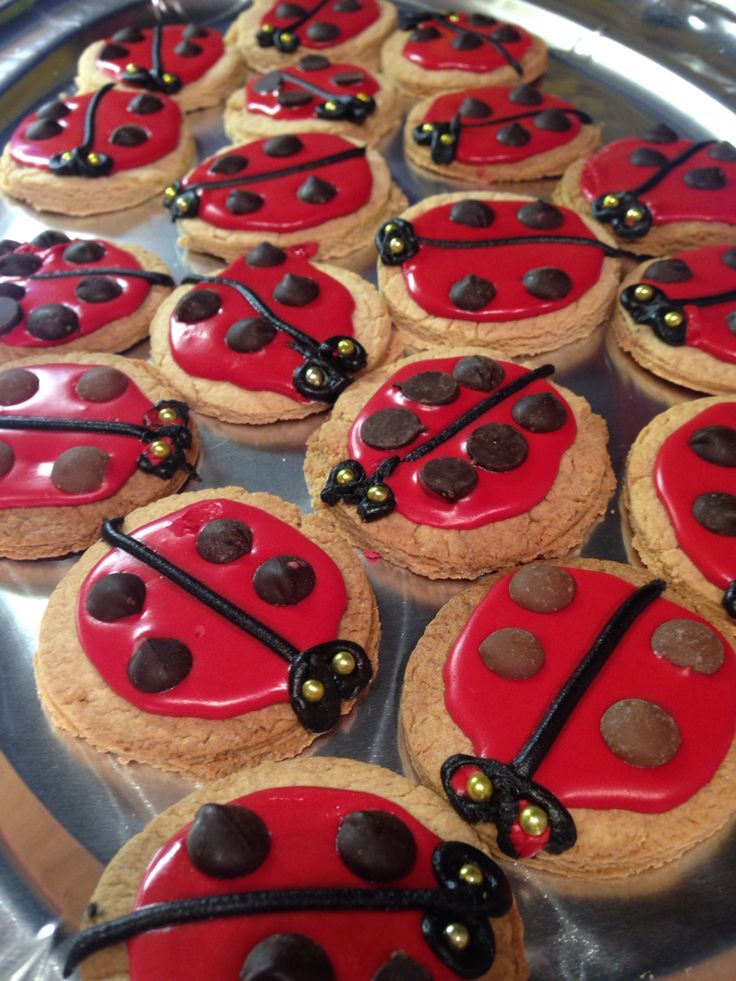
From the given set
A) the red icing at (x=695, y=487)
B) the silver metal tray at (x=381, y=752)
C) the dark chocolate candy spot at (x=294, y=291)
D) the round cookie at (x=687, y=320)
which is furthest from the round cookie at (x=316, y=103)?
the red icing at (x=695, y=487)

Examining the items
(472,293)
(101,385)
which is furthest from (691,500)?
(101,385)

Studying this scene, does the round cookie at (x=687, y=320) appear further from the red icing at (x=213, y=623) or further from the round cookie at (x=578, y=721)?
the red icing at (x=213, y=623)

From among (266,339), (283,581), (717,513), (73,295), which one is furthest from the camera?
(73,295)

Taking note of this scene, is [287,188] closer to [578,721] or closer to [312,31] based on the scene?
[312,31]

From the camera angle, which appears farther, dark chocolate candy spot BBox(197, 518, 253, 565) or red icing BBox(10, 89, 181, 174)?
red icing BBox(10, 89, 181, 174)

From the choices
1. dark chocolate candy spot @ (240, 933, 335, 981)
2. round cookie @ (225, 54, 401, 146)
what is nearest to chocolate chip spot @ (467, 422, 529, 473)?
dark chocolate candy spot @ (240, 933, 335, 981)

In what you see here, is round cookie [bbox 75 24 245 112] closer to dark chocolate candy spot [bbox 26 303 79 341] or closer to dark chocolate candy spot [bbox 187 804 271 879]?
dark chocolate candy spot [bbox 26 303 79 341]

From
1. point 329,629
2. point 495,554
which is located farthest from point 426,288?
point 329,629
